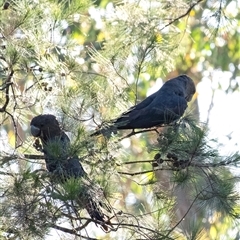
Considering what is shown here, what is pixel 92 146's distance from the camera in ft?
11.4

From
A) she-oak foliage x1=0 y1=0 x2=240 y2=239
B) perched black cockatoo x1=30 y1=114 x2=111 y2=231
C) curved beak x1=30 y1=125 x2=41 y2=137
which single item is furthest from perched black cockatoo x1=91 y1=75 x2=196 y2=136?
curved beak x1=30 y1=125 x2=41 y2=137

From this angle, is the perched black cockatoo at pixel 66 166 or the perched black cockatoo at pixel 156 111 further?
the perched black cockatoo at pixel 156 111

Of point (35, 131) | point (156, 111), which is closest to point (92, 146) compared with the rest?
point (35, 131)

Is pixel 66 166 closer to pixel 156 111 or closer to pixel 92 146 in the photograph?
pixel 92 146

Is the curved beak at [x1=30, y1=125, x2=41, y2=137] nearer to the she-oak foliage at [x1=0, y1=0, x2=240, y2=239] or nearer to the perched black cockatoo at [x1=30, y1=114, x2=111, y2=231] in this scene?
the she-oak foliage at [x1=0, y1=0, x2=240, y2=239]

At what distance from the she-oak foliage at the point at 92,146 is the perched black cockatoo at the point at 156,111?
47mm

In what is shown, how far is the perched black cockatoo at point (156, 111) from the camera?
12.5ft

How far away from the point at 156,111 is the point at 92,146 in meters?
0.78

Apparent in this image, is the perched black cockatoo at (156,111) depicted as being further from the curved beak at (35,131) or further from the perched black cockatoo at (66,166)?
the curved beak at (35,131)

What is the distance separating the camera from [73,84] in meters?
3.96

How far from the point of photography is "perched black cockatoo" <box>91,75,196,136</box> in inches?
150

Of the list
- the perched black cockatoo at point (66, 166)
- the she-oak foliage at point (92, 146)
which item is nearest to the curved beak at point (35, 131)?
the she-oak foliage at point (92, 146)

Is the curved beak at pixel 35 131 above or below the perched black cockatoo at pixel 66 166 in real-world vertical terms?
above

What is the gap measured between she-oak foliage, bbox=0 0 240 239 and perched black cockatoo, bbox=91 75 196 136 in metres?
0.05
